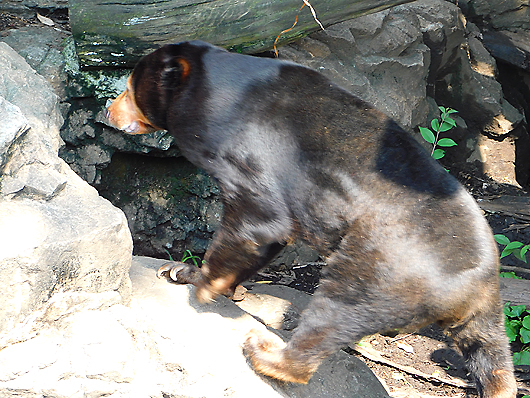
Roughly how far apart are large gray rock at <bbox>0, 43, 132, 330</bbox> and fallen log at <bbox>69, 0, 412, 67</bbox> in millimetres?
1368

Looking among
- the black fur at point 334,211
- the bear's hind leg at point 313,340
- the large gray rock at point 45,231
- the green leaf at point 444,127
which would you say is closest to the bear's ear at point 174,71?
the black fur at point 334,211

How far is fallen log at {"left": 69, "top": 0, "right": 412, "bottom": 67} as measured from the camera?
4.24 meters

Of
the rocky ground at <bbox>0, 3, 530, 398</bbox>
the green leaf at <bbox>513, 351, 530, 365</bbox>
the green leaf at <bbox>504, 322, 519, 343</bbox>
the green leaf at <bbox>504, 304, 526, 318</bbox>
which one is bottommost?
the rocky ground at <bbox>0, 3, 530, 398</bbox>

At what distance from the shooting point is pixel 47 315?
8.82ft

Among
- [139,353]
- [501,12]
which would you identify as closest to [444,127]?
A: [139,353]

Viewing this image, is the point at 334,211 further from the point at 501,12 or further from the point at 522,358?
the point at 501,12

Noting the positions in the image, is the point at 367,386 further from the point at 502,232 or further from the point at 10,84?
the point at 502,232

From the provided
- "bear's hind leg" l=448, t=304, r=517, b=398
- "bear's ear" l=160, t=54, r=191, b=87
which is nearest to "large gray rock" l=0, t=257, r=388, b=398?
"bear's hind leg" l=448, t=304, r=517, b=398

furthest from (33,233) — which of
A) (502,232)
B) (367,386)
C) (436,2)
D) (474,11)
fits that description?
(474,11)

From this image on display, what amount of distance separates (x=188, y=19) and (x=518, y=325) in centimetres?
346

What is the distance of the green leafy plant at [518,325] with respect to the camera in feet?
14.2

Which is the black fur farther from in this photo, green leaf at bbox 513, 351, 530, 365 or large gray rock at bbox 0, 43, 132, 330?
green leaf at bbox 513, 351, 530, 365

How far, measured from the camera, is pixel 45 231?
8.75 ft

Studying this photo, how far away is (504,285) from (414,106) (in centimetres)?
206
